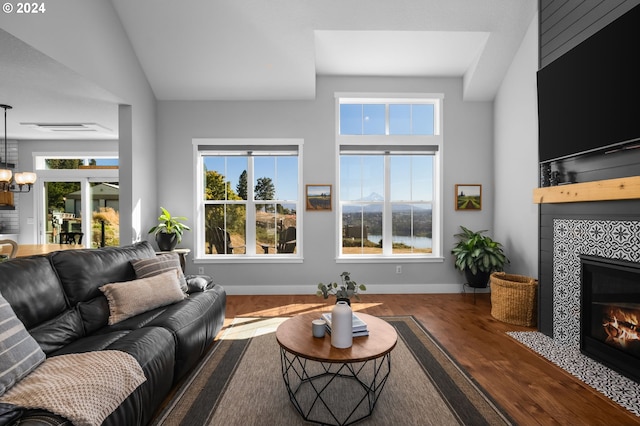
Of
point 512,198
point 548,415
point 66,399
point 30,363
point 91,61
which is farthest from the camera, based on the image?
point 512,198

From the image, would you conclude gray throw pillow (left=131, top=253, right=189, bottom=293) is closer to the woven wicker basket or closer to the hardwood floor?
the hardwood floor

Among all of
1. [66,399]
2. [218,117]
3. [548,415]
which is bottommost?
[548,415]

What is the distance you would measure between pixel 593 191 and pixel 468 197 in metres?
1.99

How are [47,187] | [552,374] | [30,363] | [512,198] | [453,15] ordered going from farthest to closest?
1. [47,187]
2. [512,198]
3. [453,15]
4. [552,374]
5. [30,363]

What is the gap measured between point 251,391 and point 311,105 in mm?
3595

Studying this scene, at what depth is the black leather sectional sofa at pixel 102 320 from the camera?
5.72ft

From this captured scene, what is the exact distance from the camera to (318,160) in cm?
448

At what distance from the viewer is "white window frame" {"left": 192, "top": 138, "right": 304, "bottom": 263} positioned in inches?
176

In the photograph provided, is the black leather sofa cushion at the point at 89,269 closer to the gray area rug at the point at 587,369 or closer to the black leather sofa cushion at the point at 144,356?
the black leather sofa cushion at the point at 144,356

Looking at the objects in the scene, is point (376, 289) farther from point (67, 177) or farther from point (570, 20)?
point (67, 177)

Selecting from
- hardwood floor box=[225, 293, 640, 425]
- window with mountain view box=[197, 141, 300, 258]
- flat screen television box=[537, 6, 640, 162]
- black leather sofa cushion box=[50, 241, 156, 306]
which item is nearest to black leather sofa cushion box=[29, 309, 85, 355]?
black leather sofa cushion box=[50, 241, 156, 306]

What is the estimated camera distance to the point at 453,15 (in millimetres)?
3547

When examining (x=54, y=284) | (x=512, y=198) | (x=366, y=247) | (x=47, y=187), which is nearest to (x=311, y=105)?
(x=366, y=247)

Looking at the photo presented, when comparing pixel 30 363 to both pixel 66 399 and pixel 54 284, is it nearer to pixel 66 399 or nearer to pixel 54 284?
pixel 66 399
